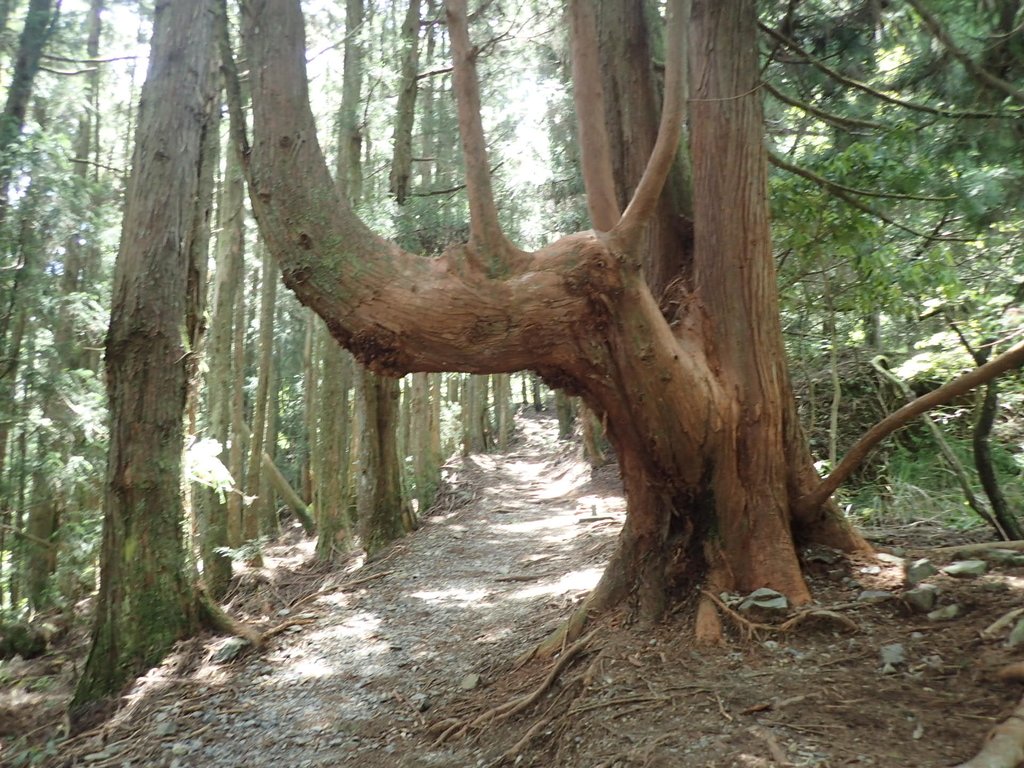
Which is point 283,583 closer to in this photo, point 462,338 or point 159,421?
point 159,421

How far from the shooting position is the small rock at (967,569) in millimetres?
4316

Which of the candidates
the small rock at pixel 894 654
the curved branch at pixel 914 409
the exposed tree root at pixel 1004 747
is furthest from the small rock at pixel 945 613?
the exposed tree root at pixel 1004 747

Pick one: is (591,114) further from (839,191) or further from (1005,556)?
(1005,556)

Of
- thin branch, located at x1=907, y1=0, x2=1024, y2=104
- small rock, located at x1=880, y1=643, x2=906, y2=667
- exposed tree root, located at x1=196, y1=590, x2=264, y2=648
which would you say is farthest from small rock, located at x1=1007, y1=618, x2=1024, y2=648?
exposed tree root, located at x1=196, y1=590, x2=264, y2=648

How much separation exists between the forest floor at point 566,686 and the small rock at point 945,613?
31 mm

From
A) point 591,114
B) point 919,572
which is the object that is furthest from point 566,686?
point 591,114

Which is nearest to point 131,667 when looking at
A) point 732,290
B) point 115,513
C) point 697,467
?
point 115,513

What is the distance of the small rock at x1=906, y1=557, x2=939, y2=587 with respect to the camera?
14.4 ft

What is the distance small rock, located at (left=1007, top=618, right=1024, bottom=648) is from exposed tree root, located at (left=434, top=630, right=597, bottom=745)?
2434mm

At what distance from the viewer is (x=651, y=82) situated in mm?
5621

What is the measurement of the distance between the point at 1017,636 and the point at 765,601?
1.35m

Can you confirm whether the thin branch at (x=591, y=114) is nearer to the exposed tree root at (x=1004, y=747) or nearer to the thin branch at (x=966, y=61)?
the thin branch at (x=966, y=61)

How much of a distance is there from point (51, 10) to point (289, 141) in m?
8.34

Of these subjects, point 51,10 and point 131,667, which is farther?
point 51,10
